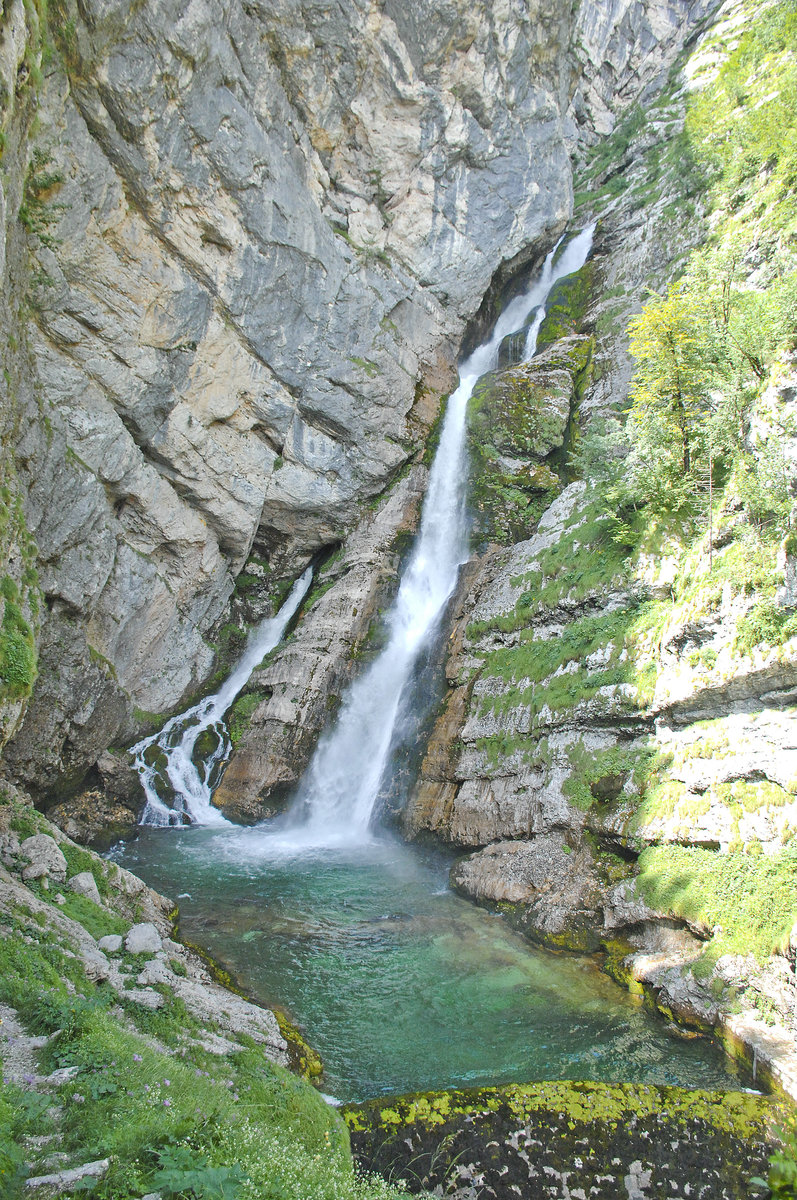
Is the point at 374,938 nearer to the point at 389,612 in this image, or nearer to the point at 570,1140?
the point at 570,1140

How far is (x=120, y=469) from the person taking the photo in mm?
18250

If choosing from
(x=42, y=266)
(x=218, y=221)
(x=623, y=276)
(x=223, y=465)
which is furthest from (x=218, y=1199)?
(x=623, y=276)

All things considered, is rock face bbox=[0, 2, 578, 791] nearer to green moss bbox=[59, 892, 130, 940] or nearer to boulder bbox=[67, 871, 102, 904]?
boulder bbox=[67, 871, 102, 904]

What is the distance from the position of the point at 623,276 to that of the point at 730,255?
17.3 metres

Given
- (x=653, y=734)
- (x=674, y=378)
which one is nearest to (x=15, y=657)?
(x=653, y=734)

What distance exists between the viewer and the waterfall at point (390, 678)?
19.0 metres

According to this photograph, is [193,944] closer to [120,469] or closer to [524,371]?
[120,469]

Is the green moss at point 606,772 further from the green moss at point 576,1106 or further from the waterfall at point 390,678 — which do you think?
the waterfall at point 390,678

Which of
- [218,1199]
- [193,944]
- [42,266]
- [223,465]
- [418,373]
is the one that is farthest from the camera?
[418,373]

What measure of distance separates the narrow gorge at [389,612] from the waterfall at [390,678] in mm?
155

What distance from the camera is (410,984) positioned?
9750 millimetres

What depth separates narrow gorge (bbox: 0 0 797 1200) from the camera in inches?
242

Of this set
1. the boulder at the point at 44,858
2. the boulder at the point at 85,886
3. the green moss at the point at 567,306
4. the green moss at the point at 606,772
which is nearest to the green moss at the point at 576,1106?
the boulder at the point at 85,886

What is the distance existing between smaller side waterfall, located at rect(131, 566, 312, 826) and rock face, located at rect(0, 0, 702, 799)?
0.91 m
